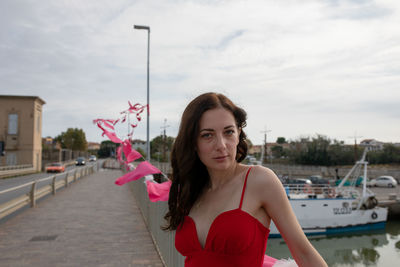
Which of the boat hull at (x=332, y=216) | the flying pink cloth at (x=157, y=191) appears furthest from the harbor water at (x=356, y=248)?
the flying pink cloth at (x=157, y=191)

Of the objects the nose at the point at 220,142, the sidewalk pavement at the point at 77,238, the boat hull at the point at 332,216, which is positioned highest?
the nose at the point at 220,142

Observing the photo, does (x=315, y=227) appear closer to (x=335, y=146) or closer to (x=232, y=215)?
(x=232, y=215)

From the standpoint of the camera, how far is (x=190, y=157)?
5.90 ft

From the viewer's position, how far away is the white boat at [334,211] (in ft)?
63.3

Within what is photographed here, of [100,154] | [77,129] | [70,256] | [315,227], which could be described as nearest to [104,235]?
[70,256]

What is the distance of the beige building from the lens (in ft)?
128

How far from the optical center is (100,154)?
126 m

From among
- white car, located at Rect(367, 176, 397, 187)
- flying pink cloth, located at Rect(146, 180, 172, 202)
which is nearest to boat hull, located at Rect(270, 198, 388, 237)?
flying pink cloth, located at Rect(146, 180, 172, 202)

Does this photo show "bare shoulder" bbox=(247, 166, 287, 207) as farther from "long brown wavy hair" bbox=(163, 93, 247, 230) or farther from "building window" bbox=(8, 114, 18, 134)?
"building window" bbox=(8, 114, 18, 134)

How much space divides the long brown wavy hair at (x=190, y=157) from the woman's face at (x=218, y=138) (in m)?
0.03

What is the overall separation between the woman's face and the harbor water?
14.7 m

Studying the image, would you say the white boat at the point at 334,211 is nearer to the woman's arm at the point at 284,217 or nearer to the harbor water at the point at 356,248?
the harbor water at the point at 356,248

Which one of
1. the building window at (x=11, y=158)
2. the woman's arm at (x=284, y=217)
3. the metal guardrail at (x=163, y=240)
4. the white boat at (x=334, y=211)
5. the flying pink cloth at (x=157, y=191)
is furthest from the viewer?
the building window at (x=11, y=158)

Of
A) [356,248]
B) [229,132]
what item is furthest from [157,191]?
[356,248]
